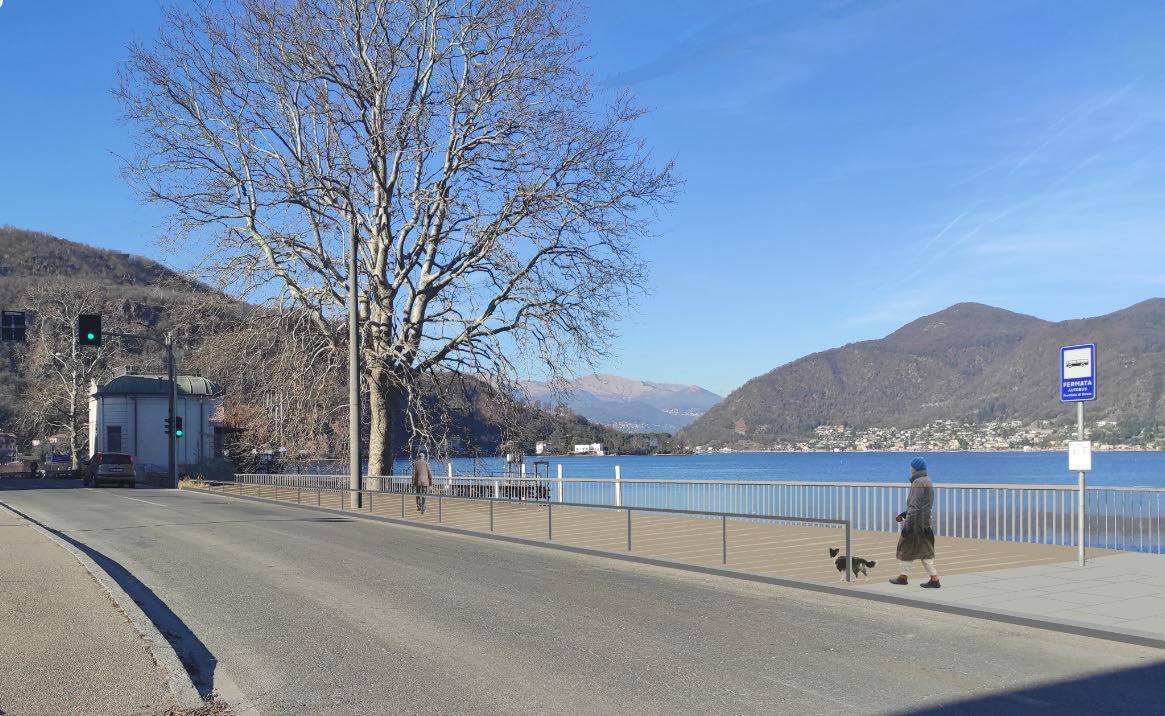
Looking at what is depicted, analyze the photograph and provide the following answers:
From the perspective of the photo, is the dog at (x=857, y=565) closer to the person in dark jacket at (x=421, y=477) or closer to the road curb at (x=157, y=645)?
the road curb at (x=157, y=645)

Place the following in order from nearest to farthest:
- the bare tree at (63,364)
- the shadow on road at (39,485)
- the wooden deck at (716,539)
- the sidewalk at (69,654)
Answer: the sidewalk at (69,654), the wooden deck at (716,539), the shadow on road at (39,485), the bare tree at (63,364)

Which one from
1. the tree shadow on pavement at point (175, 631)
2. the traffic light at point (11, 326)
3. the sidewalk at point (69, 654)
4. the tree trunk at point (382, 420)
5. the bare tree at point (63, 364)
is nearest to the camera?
the sidewalk at point (69, 654)

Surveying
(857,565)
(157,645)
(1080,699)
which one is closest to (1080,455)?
(857,565)

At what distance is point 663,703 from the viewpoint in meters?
6.65

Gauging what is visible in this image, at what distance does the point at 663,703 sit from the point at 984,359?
19601 centimetres

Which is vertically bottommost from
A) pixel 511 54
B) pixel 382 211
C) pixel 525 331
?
pixel 525 331

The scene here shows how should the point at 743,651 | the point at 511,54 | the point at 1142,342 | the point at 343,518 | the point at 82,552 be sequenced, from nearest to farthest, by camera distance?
the point at 743,651
the point at 82,552
the point at 343,518
the point at 511,54
the point at 1142,342

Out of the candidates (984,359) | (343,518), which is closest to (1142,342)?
(984,359)

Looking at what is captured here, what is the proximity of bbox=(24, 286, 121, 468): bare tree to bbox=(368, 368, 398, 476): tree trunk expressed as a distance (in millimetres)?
42796

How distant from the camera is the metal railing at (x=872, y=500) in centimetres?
1705

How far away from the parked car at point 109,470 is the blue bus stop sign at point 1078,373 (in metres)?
45.4

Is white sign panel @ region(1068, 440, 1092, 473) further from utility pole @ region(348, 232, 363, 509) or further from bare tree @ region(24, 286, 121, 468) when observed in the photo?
bare tree @ region(24, 286, 121, 468)

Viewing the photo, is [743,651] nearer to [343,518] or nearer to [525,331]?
[343,518]

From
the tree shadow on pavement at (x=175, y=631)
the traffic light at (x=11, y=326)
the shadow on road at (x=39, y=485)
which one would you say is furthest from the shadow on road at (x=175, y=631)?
the shadow on road at (x=39, y=485)
